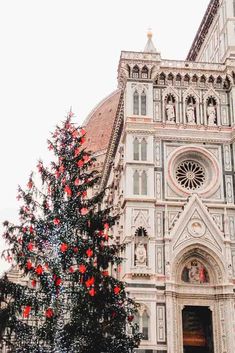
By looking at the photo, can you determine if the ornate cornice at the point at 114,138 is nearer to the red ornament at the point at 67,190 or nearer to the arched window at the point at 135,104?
the arched window at the point at 135,104

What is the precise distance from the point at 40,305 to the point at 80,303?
1255mm

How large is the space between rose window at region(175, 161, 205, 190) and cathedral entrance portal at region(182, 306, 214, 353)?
6.24m

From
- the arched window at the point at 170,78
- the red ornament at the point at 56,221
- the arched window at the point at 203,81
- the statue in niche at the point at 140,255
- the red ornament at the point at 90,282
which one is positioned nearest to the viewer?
the red ornament at the point at 90,282

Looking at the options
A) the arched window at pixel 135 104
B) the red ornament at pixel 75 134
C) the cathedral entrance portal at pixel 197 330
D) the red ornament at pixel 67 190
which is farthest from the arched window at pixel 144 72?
the red ornament at pixel 67 190

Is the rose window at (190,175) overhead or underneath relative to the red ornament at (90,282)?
overhead

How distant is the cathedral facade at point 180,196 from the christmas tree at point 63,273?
7683 millimetres

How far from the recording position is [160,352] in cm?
2683

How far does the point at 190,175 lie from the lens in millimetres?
31109

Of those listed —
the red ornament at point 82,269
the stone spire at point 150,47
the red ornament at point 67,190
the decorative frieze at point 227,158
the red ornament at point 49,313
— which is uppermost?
the stone spire at point 150,47

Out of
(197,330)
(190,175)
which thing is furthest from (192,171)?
(197,330)

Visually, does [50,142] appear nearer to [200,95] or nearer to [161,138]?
[161,138]

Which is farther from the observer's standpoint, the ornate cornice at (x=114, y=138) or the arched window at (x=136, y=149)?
the ornate cornice at (x=114, y=138)

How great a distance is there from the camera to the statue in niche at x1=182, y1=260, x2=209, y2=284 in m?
29.2

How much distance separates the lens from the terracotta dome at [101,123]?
66062mm
